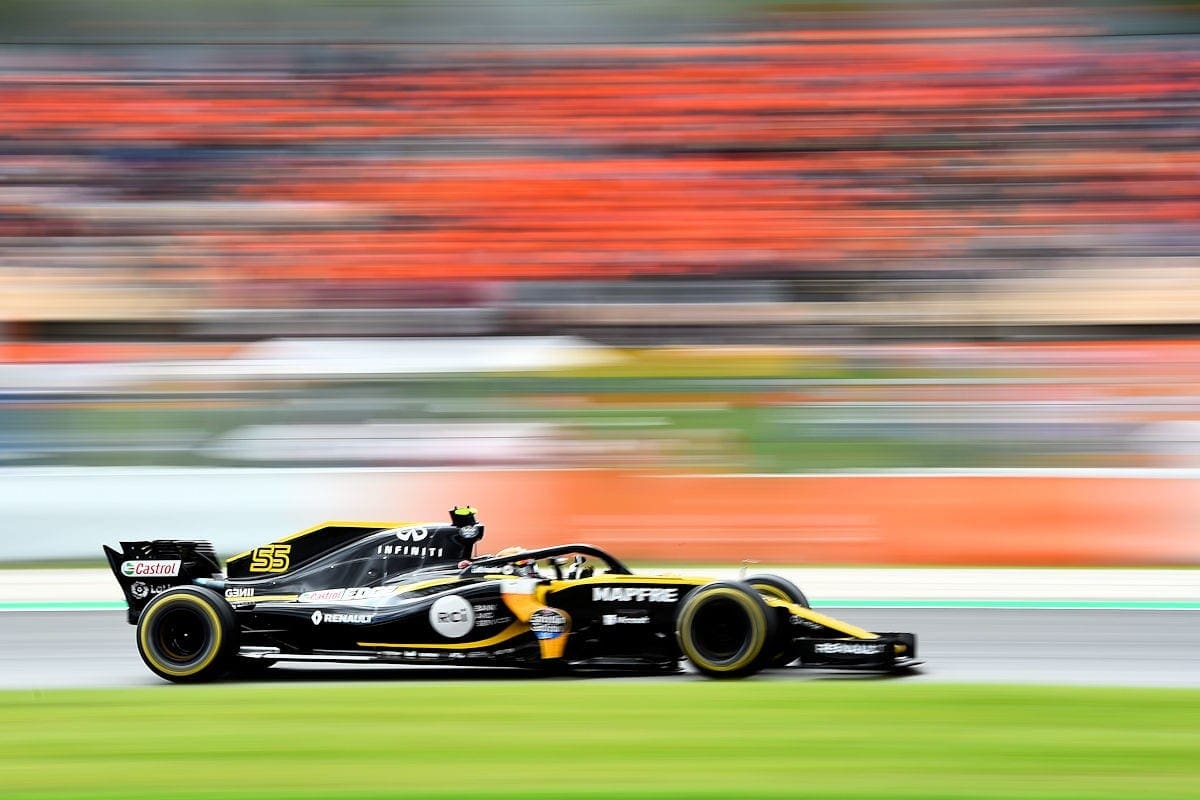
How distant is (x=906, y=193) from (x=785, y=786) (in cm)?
Answer: 1132

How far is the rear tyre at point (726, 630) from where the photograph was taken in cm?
632

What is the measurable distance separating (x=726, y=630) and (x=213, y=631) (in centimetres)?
221

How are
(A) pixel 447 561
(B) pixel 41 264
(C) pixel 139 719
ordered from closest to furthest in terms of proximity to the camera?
(C) pixel 139 719, (A) pixel 447 561, (B) pixel 41 264

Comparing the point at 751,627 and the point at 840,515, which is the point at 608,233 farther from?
the point at 751,627

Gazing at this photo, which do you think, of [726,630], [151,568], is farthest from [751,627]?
[151,568]

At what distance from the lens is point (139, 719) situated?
5.82 meters

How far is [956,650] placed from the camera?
7.80 meters

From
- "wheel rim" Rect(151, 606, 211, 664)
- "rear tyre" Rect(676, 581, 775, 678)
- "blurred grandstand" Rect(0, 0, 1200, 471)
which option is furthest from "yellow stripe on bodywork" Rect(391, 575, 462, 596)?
"blurred grandstand" Rect(0, 0, 1200, 471)

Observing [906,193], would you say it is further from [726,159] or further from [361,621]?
[361,621]

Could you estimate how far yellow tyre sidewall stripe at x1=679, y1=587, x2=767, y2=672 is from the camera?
630cm

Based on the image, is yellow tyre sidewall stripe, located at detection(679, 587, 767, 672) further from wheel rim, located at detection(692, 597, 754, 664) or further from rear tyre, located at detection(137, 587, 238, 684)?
rear tyre, located at detection(137, 587, 238, 684)

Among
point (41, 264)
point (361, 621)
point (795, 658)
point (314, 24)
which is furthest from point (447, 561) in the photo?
point (314, 24)

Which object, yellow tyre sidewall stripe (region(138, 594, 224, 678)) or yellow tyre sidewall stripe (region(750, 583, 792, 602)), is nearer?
yellow tyre sidewall stripe (region(138, 594, 224, 678))

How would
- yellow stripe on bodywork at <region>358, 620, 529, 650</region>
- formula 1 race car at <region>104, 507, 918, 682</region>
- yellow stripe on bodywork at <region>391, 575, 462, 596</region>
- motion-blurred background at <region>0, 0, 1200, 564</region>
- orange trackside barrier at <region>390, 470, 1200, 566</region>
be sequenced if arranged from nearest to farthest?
formula 1 race car at <region>104, 507, 918, 682</region> → yellow stripe on bodywork at <region>358, 620, 529, 650</region> → yellow stripe on bodywork at <region>391, 575, 462, 596</region> → orange trackside barrier at <region>390, 470, 1200, 566</region> → motion-blurred background at <region>0, 0, 1200, 564</region>
